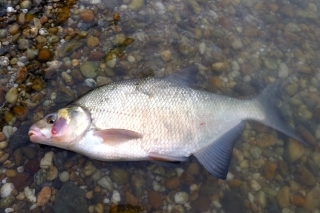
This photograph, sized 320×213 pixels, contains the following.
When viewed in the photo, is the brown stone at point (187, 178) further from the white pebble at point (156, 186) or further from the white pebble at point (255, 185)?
the white pebble at point (255, 185)

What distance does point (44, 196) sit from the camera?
3008mm

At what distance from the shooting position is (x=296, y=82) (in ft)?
13.9

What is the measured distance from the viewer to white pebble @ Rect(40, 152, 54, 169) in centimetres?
315

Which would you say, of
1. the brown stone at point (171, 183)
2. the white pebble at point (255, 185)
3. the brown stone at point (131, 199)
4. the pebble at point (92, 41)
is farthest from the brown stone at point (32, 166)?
the white pebble at point (255, 185)

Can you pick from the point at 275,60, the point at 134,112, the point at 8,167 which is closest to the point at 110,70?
the point at 134,112

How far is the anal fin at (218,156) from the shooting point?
Result: 10.6 ft

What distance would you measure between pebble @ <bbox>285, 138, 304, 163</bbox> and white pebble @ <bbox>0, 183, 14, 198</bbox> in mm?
2795

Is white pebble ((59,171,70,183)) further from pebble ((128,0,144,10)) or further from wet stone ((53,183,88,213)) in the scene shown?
pebble ((128,0,144,10))

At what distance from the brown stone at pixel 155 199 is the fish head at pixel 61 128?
88cm

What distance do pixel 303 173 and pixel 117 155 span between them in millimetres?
2025

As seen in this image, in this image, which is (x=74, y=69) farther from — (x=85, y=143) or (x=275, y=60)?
(x=275, y=60)

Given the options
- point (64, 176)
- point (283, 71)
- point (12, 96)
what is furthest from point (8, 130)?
point (283, 71)

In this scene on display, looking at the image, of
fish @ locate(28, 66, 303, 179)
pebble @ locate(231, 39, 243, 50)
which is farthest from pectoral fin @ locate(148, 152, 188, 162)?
pebble @ locate(231, 39, 243, 50)

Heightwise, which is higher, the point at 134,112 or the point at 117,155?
the point at 134,112
